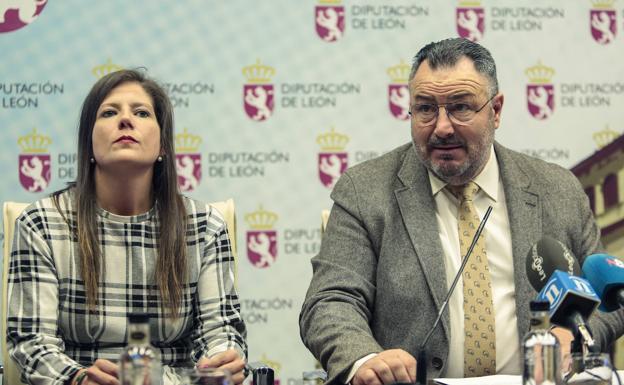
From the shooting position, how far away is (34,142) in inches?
159

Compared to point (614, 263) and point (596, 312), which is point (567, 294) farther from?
point (596, 312)

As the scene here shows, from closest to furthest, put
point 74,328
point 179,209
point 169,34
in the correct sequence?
point 74,328, point 179,209, point 169,34

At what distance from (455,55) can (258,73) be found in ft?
4.84

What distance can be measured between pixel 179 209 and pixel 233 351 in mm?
567

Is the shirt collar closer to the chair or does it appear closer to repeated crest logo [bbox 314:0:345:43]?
the chair

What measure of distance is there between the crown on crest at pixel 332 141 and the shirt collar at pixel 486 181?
1.27 meters

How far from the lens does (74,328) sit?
2.75m

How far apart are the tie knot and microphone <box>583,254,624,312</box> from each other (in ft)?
3.09

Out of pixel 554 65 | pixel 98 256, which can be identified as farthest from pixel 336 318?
pixel 554 65

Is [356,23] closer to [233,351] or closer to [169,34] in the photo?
[169,34]

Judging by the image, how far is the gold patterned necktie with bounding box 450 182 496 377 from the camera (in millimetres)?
2713

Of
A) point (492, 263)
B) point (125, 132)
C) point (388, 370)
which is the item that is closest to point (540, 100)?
point (492, 263)

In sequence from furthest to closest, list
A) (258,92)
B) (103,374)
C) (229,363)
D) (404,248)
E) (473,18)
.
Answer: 1. (473,18)
2. (258,92)
3. (404,248)
4. (229,363)
5. (103,374)

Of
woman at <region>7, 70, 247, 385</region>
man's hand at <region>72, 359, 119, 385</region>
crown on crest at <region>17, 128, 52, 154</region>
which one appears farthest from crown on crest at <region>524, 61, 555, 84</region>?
man's hand at <region>72, 359, 119, 385</region>
